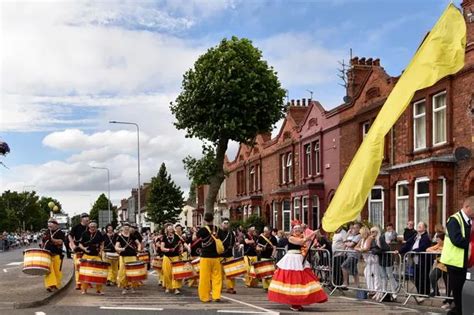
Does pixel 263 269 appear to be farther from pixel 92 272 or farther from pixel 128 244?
pixel 92 272

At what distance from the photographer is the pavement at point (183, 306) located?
1241 centimetres

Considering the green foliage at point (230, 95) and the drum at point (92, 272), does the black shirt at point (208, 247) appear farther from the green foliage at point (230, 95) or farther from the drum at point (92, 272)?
the green foliage at point (230, 95)

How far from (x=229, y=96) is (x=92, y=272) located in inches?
628

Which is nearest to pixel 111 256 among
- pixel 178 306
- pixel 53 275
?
pixel 53 275

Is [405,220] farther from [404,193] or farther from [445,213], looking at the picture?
[445,213]

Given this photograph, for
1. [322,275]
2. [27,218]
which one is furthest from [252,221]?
[27,218]

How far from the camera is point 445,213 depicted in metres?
22.3

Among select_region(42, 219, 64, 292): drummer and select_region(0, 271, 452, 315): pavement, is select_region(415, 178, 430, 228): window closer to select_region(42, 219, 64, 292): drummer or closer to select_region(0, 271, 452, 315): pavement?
select_region(0, 271, 452, 315): pavement

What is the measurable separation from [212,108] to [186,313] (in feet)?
62.1

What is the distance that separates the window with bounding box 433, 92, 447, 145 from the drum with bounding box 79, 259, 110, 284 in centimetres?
1310

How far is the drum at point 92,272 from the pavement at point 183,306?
40 centimetres

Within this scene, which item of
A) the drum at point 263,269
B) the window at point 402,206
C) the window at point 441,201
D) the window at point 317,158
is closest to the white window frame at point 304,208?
the window at point 317,158

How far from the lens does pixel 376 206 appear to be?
1093 inches

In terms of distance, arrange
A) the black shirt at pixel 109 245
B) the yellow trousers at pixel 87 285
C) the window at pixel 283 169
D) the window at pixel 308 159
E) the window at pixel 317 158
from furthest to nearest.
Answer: the window at pixel 283 169, the window at pixel 308 159, the window at pixel 317 158, the black shirt at pixel 109 245, the yellow trousers at pixel 87 285
